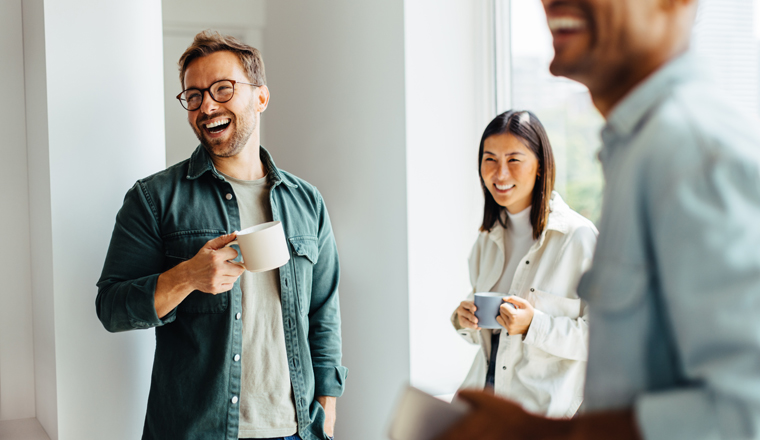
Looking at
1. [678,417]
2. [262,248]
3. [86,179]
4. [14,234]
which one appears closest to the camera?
[678,417]

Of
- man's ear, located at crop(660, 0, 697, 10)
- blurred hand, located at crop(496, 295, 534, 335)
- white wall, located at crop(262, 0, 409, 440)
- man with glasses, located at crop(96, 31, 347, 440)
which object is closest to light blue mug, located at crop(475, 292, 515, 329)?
blurred hand, located at crop(496, 295, 534, 335)

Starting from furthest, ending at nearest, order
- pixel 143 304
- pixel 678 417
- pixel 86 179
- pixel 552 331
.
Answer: pixel 86 179, pixel 552 331, pixel 143 304, pixel 678 417

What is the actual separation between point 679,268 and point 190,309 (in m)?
1.29

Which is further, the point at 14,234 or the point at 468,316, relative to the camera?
the point at 14,234

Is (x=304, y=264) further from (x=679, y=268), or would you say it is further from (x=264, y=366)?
(x=679, y=268)

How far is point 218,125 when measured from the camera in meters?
1.58

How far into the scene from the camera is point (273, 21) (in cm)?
303

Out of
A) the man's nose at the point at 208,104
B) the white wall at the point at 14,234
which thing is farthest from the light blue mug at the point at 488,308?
the white wall at the point at 14,234

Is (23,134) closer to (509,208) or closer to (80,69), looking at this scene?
(80,69)

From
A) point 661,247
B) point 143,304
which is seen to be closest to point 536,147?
point 143,304

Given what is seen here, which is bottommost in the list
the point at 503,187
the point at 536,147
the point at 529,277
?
the point at 529,277

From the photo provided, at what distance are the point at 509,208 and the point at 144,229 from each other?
999 millimetres

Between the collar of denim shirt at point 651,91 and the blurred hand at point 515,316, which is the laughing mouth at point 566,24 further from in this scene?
the blurred hand at point 515,316

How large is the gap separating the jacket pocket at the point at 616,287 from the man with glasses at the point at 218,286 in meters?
1.02
